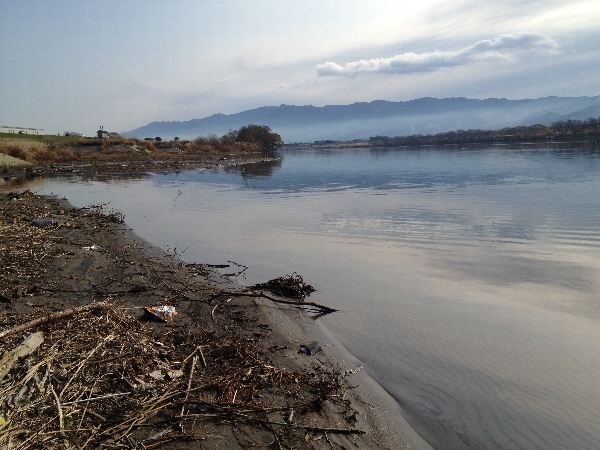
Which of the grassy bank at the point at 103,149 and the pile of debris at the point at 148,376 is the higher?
the grassy bank at the point at 103,149

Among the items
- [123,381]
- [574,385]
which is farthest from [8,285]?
[574,385]

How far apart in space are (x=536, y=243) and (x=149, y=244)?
35.6 ft

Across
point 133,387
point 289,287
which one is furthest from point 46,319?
point 289,287

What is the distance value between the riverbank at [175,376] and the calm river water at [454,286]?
0.80 metres

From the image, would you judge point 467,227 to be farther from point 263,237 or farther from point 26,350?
point 26,350

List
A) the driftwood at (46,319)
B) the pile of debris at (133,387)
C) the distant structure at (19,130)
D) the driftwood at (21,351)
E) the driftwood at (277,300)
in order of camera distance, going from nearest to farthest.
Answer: the pile of debris at (133,387) → the driftwood at (21,351) → the driftwood at (46,319) → the driftwood at (277,300) → the distant structure at (19,130)

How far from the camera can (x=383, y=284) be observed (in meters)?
9.21

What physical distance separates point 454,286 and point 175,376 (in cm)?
610

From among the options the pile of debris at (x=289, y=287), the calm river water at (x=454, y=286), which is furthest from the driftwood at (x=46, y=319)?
the calm river water at (x=454, y=286)

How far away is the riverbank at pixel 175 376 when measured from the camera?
3.88 m

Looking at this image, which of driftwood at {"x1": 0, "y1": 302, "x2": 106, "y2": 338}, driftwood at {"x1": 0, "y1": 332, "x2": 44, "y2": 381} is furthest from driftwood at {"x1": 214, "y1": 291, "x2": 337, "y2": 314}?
driftwood at {"x1": 0, "y1": 332, "x2": 44, "y2": 381}

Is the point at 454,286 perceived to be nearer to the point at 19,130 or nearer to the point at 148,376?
the point at 148,376

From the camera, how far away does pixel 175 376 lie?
187 inches

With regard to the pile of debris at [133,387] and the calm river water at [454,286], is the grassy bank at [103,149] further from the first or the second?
the pile of debris at [133,387]
